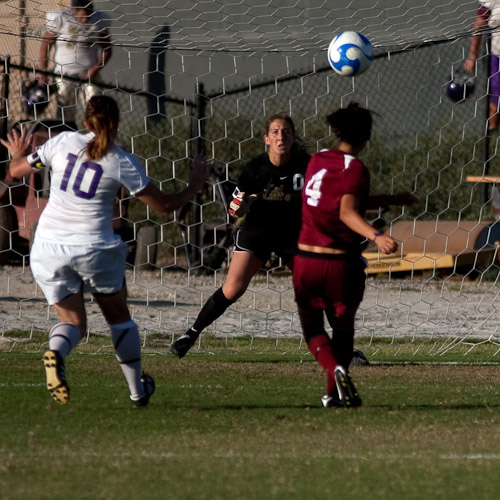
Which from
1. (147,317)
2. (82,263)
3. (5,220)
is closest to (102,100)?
(82,263)

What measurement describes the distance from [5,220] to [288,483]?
30.4 feet

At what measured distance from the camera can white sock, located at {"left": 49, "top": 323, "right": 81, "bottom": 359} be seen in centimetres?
584

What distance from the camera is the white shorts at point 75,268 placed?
577 cm

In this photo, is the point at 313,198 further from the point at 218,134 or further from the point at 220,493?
the point at 218,134

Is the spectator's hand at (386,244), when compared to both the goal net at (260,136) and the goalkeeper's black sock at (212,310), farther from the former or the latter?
the goal net at (260,136)

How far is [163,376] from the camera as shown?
7680 mm

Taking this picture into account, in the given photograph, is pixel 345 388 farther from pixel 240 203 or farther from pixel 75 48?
→ pixel 75 48

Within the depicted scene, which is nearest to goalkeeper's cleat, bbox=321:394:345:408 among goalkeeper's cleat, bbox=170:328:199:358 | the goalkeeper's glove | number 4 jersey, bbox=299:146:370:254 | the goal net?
number 4 jersey, bbox=299:146:370:254

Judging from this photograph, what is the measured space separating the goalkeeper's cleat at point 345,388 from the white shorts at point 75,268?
1333mm

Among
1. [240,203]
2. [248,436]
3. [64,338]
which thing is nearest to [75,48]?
[240,203]

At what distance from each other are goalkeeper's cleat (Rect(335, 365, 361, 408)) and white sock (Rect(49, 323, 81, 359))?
1492 millimetres

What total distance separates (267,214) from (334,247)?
7.86 ft

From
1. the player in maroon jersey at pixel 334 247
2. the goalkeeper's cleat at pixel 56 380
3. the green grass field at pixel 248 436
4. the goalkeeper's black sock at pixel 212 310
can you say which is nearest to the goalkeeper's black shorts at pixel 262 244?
the goalkeeper's black sock at pixel 212 310

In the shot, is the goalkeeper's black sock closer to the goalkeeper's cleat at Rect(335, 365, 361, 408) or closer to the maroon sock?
the maroon sock
